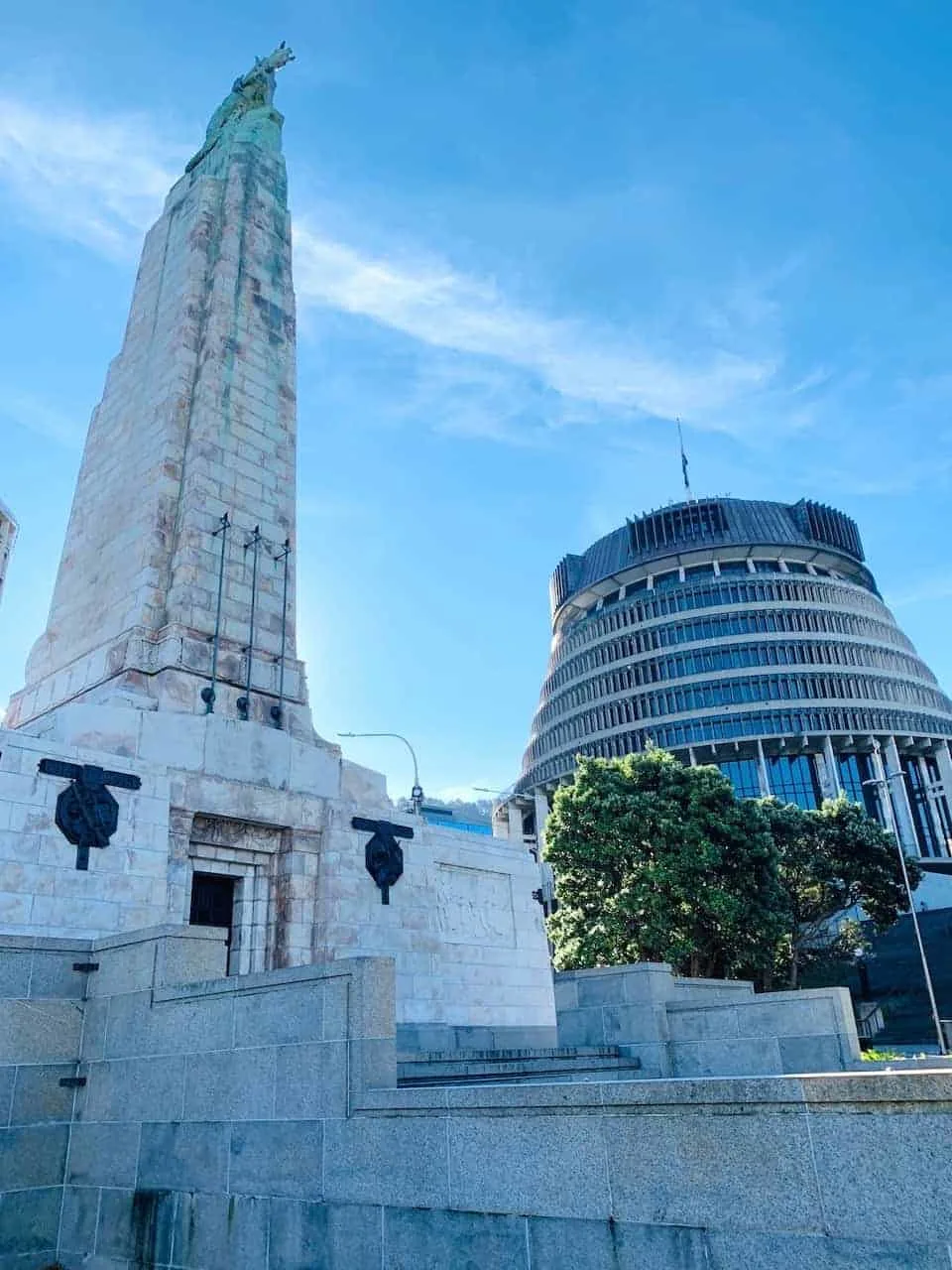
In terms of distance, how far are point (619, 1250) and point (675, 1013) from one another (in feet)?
30.9

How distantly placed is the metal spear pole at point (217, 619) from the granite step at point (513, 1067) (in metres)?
7.67

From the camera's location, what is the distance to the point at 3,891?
40.5 ft

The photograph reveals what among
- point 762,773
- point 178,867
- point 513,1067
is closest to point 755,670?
point 762,773

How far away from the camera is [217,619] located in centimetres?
1784

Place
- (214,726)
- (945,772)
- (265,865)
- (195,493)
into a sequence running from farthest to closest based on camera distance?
(945,772) → (195,493) → (265,865) → (214,726)

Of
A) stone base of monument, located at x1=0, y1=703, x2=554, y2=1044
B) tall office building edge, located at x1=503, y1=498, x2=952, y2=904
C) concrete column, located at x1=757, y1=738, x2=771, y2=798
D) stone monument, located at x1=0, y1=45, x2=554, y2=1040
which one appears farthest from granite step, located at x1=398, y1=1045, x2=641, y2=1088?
concrete column, located at x1=757, y1=738, x2=771, y2=798

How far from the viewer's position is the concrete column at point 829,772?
89.3 metres

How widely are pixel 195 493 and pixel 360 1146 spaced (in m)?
14.3

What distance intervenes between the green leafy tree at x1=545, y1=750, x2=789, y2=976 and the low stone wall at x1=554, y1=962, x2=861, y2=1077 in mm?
22714

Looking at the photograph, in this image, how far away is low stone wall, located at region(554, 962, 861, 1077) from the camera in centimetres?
1380

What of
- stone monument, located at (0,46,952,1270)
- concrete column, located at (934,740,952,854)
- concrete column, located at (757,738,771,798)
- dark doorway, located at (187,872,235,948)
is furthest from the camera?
concrete column, located at (934,740,952,854)

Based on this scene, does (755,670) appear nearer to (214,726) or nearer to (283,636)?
(283,636)

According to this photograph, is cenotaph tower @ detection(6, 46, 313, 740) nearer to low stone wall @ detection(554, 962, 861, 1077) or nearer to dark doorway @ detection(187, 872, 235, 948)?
dark doorway @ detection(187, 872, 235, 948)

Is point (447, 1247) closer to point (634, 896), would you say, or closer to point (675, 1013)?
point (675, 1013)
